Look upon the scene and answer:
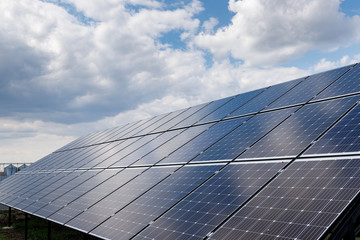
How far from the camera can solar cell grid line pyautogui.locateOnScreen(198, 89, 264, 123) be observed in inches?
728

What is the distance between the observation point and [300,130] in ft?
36.9

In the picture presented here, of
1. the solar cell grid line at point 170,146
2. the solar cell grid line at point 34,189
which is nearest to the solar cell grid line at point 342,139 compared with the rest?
the solar cell grid line at point 170,146

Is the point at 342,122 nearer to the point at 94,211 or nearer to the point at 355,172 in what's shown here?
the point at 355,172

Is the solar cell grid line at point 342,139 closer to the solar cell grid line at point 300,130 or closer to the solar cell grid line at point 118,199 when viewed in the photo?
the solar cell grid line at point 300,130

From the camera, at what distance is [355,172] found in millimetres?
7547

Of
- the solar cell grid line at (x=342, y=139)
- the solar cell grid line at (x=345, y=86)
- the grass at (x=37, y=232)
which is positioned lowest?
the grass at (x=37, y=232)

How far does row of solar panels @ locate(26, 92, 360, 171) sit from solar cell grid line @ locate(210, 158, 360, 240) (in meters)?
0.99

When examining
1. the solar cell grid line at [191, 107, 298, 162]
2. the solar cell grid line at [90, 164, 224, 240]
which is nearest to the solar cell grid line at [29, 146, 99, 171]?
the solar cell grid line at [191, 107, 298, 162]

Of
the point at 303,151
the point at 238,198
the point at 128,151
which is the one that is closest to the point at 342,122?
the point at 303,151

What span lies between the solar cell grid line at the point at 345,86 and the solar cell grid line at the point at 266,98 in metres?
2.87

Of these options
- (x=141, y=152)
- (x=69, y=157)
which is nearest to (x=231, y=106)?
(x=141, y=152)

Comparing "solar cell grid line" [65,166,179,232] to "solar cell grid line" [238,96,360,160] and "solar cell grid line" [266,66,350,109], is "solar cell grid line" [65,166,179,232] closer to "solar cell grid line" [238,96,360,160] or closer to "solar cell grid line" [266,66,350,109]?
"solar cell grid line" [238,96,360,160]

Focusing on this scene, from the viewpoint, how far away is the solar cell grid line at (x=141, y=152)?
1767cm

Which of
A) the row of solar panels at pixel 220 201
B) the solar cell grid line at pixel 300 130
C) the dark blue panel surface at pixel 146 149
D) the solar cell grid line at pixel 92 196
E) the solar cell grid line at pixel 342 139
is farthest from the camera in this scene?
the dark blue panel surface at pixel 146 149
